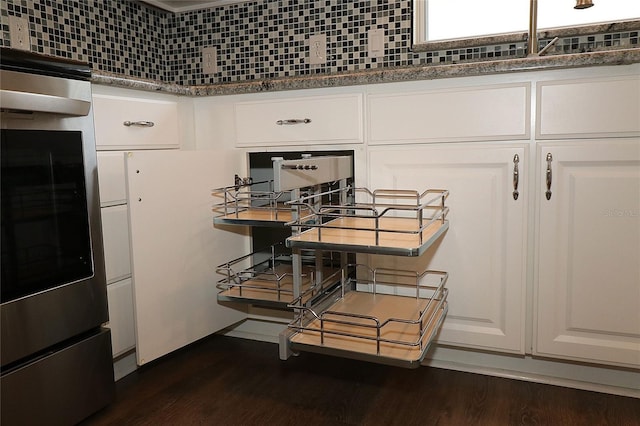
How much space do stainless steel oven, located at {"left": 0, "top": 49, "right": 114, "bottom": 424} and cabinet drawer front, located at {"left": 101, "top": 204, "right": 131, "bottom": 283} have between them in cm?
16

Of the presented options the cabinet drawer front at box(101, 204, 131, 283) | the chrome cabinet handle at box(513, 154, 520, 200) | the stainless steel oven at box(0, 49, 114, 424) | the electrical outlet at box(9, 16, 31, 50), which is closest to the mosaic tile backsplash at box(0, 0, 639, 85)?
the electrical outlet at box(9, 16, 31, 50)

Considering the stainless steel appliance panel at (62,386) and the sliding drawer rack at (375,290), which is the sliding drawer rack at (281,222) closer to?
the sliding drawer rack at (375,290)

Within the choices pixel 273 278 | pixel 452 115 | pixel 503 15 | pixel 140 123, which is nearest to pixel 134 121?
pixel 140 123

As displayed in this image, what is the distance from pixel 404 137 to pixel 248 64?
110 cm

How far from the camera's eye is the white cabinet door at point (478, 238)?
1.71m

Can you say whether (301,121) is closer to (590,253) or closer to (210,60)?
(210,60)

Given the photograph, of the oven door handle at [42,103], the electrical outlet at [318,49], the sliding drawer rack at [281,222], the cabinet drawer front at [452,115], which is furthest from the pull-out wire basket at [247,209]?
the electrical outlet at [318,49]

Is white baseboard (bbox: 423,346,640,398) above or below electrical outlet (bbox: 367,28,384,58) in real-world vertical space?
below

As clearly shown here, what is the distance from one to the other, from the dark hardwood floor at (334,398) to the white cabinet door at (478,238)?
17cm

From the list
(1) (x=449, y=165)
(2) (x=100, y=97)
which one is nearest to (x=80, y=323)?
(2) (x=100, y=97)

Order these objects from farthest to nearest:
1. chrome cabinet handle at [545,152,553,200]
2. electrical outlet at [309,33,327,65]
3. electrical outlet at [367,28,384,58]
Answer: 1. electrical outlet at [309,33,327,65]
2. electrical outlet at [367,28,384,58]
3. chrome cabinet handle at [545,152,553,200]

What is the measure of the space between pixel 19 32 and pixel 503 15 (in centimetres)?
190

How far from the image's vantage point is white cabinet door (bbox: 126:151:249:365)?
1.65 meters

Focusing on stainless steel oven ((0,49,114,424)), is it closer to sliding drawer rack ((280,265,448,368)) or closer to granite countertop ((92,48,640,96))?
granite countertop ((92,48,640,96))
